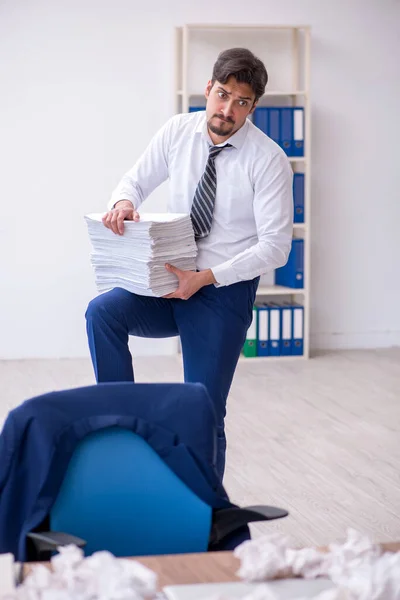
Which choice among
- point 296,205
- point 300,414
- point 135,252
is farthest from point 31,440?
point 296,205

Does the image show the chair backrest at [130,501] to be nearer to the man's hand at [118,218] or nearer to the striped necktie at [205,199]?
the man's hand at [118,218]

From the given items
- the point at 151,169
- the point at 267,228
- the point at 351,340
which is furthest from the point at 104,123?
the point at 267,228

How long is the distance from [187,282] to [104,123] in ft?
11.7

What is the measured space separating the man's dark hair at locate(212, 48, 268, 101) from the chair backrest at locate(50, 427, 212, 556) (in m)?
1.40

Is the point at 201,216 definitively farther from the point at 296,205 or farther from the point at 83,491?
the point at 296,205

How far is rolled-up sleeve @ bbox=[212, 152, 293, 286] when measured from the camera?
287 cm

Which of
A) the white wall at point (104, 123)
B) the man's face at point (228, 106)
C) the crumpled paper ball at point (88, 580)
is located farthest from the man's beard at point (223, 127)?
the white wall at point (104, 123)

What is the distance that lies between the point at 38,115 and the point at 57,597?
17.3ft

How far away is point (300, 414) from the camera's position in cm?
479

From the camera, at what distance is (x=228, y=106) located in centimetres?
282

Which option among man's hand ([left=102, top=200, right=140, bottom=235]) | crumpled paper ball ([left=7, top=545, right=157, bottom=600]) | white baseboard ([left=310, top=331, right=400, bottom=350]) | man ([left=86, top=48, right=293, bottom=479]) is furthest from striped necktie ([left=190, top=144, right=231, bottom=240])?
white baseboard ([left=310, top=331, right=400, bottom=350])

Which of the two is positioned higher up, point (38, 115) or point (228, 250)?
point (38, 115)

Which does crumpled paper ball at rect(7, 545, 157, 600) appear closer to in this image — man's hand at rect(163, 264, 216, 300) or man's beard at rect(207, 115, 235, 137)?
man's hand at rect(163, 264, 216, 300)

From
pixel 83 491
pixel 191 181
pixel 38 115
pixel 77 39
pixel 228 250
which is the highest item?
pixel 77 39
